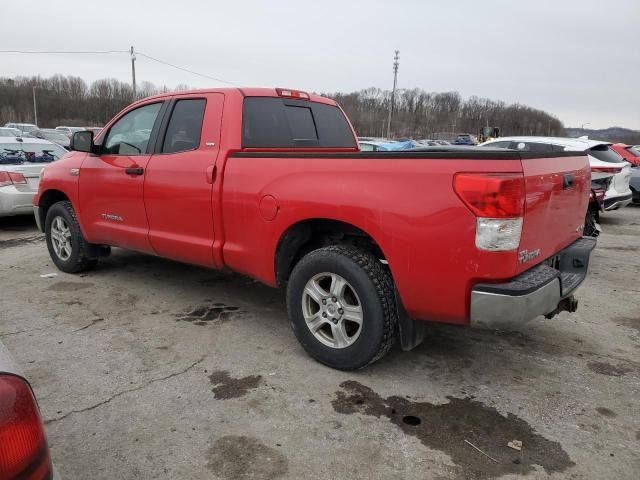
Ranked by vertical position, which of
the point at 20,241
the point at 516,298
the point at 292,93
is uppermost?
the point at 292,93

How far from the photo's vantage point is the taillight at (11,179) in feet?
26.1

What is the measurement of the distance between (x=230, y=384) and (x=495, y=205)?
6.42 ft

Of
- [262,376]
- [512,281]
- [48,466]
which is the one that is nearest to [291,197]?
[262,376]

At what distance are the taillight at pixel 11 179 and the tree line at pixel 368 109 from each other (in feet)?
227

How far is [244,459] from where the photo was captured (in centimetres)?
252

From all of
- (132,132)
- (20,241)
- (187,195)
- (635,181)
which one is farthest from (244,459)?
(635,181)

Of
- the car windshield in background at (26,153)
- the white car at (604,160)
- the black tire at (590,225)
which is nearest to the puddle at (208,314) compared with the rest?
the black tire at (590,225)

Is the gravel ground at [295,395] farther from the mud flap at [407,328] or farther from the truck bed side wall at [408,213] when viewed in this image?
the truck bed side wall at [408,213]

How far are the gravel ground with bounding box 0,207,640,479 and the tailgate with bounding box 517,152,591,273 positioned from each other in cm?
92

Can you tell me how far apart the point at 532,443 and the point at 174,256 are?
3108mm

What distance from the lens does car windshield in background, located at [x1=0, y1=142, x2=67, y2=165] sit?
8.30m

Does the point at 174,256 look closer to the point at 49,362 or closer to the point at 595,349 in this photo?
the point at 49,362

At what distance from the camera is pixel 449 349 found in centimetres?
388

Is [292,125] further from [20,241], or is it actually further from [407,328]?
[20,241]
